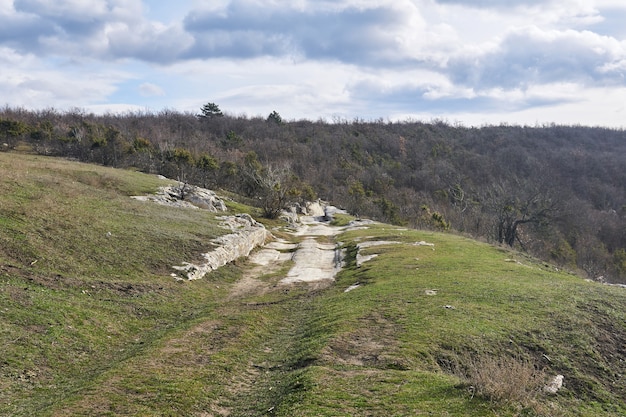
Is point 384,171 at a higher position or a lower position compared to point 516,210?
higher

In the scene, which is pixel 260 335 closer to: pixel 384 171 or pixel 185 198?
pixel 185 198

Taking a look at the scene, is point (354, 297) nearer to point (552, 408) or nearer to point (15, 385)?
point (552, 408)

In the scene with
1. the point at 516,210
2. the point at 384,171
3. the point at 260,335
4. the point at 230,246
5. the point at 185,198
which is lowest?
the point at 516,210

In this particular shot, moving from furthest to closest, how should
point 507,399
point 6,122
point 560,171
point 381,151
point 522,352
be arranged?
1. point 381,151
2. point 560,171
3. point 6,122
4. point 522,352
5. point 507,399

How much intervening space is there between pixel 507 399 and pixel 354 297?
518 inches

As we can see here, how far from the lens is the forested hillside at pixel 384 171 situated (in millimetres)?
82938

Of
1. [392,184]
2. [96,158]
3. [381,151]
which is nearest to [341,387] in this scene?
[96,158]

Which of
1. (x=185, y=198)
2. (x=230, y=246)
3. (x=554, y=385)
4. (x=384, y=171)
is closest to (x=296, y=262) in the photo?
(x=230, y=246)

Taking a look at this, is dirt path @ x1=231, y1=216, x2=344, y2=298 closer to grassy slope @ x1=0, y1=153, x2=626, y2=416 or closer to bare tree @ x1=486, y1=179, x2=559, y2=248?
grassy slope @ x1=0, y1=153, x2=626, y2=416

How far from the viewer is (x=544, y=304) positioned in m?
20.0

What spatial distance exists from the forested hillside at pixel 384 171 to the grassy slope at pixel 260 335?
3891 cm

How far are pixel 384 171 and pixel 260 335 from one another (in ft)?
465

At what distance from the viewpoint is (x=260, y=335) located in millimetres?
18016

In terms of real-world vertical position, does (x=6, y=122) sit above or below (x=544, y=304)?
above
